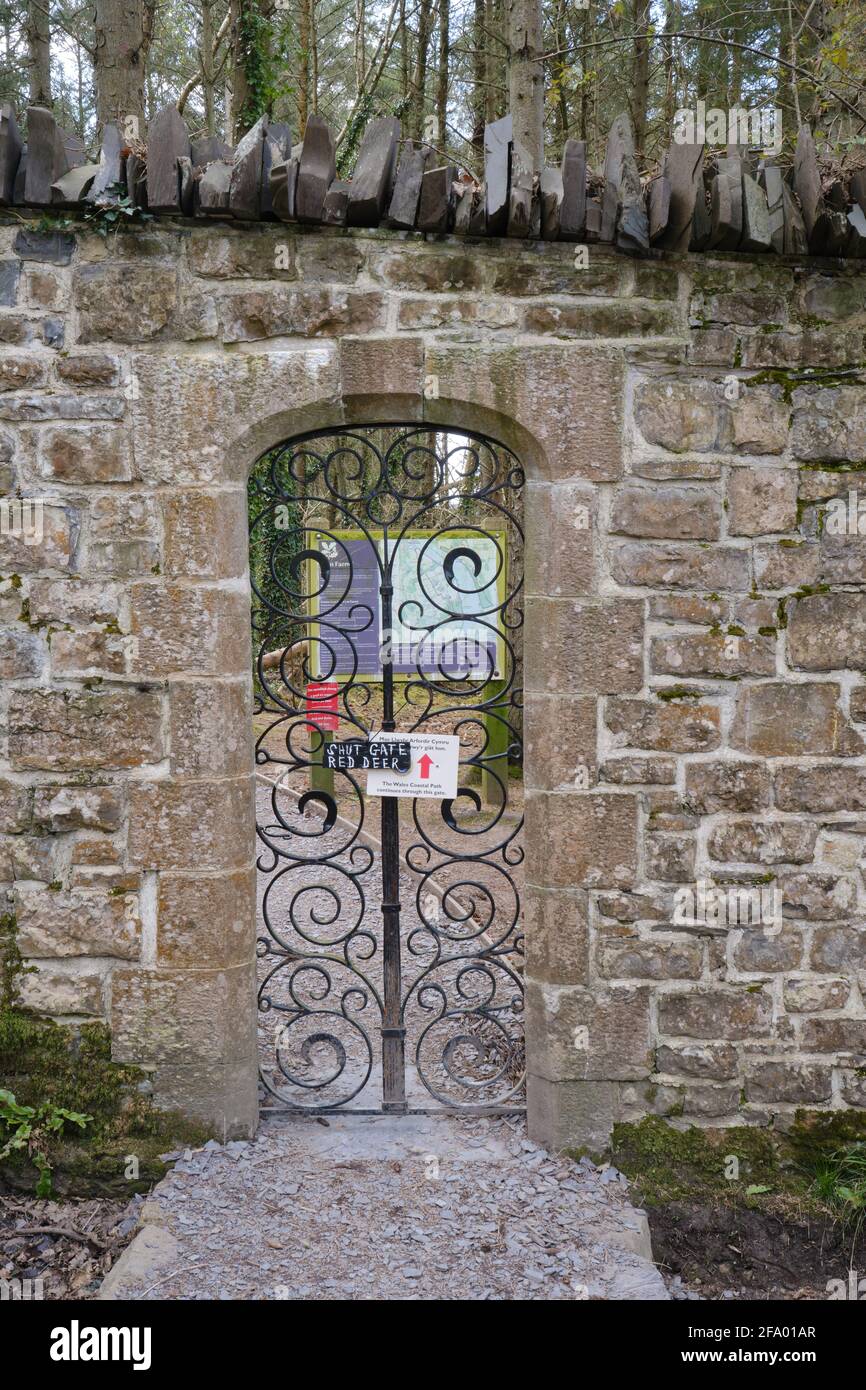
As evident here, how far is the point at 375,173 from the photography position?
3.00m

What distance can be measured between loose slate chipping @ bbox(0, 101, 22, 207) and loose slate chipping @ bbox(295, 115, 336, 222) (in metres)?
0.90

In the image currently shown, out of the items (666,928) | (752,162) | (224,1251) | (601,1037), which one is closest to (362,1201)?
(224,1251)

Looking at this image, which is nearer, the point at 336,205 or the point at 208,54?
the point at 336,205

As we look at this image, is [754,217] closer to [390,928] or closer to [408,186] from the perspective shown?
[408,186]

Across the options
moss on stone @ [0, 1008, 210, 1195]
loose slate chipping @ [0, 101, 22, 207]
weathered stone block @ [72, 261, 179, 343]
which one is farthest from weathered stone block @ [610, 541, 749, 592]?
moss on stone @ [0, 1008, 210, 1195]

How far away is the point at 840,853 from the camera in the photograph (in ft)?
11.0

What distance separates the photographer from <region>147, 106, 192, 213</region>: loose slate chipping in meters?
2.98

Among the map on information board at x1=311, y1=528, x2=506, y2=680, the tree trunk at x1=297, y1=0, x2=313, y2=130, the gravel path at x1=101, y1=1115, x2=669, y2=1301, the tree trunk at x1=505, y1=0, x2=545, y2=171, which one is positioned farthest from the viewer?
the tree trunk at x1=297, y1=0, x2=313, y2=130

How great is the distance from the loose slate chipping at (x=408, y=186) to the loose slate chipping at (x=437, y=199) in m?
0.03

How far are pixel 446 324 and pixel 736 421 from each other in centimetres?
101

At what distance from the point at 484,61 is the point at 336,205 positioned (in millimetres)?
7233

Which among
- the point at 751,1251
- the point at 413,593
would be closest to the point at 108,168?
the point at 413,593

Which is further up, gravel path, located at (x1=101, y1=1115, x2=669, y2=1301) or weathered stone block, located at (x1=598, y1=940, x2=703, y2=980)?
weathered stone block, located at (x1=598, y1=940, x2=703, y2=980)

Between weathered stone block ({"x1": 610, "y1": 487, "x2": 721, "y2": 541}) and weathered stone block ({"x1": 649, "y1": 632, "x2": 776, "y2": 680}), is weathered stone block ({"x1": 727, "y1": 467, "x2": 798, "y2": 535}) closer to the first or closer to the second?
weathered stone block ({"x1": 610, "y1": 487, "x2": 721, "y2": 541})
